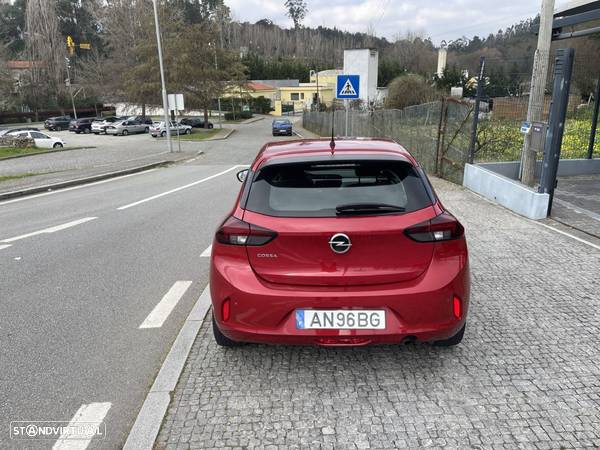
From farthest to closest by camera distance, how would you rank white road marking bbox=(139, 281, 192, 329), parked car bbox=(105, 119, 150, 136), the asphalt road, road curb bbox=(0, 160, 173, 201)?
parked car bbox=(105, 119, 150, 136), road curb bbox=(0, 160, 173, 201), white road marking bbox=(139, 281, 192, 329), the asphalt road

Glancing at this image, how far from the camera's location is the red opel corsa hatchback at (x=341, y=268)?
9.79 feet

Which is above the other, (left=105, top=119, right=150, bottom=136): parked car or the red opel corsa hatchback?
the red opel corsa hatchback

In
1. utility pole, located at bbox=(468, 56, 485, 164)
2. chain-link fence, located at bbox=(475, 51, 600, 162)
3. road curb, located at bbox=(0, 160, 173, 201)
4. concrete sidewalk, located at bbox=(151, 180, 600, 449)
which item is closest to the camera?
concrete sidewalk, located at bbox=(151, 180, 600, 449)

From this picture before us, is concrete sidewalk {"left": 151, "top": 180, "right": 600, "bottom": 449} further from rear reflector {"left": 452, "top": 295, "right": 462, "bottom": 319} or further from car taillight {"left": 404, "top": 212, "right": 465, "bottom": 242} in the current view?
car taillight {"left": 404, "top": 212, "right": 465, "bottom": 242}

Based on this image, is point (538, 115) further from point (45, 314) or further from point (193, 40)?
point (193, 40)

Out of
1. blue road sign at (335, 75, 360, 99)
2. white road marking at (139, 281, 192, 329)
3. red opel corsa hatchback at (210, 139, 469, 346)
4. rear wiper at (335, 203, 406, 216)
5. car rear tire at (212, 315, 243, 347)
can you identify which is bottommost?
white road marking at (139, 281, 192, 329)

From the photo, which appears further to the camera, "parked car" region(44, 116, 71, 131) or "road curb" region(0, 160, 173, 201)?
"parked car" region(44, 116, 71, 131)

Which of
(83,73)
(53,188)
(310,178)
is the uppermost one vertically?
(83,73)

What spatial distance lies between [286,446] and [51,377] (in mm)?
1952

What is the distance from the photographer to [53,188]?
13.8 m

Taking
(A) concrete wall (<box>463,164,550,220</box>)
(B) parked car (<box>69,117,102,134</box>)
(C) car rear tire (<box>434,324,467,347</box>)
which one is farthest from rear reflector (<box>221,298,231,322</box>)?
(B) parked car (<box>69,117,102,134</box>)

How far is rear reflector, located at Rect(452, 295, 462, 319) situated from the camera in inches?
122

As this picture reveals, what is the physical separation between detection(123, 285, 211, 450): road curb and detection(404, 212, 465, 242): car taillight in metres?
1.93

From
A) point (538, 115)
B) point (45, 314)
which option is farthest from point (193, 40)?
point (45, 314)
